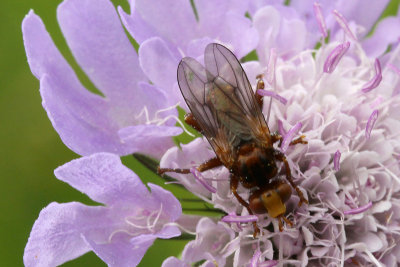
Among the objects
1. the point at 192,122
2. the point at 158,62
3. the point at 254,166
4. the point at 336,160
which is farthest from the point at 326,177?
the point at 158,62

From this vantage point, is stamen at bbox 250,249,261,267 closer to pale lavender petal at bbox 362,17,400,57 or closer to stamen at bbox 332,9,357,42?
stamen at bbox 332,9,357,42

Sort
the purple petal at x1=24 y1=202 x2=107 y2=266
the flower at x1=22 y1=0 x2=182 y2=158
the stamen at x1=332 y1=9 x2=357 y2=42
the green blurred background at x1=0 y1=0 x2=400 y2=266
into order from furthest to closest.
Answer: the green blurred background at x1=0 y1=0 x2=400 y2=266 < the stamen at x1=332 y1=9 x2=357 y2=42 < the flower at x1=22 y1=0 x2=182 y2=158 < the purple petal at x1=24 y1=202 x2=107 y2=266

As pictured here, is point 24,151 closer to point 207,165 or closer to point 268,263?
point 207,165

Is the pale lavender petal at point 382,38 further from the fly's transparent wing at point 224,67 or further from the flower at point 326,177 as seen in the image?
the fly's transparent wing at point 224,67

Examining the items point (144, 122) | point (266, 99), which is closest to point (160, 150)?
point (144, 122)

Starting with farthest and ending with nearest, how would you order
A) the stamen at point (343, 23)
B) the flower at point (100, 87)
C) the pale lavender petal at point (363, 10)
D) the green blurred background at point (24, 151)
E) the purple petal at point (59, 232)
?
the green blurred background at point (24, 151) → the pale lavender petal at point (363, 10) → the stamen at point (343, 23) → the flower at point (100, 87) → the purple petal at point (59, 232)

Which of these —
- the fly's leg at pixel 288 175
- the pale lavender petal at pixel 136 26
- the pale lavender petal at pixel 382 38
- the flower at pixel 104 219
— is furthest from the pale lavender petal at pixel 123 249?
the pale lavender petal at pixel 382 38

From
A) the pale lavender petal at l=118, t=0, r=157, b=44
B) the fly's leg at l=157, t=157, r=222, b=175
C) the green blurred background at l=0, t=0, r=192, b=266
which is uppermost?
the pale lavender petal at l=118, t=0, r=157, b=44

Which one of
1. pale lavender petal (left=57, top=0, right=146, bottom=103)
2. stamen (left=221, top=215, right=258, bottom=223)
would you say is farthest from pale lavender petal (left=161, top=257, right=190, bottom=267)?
pale lavender petal (left=57, top=0, right=146, bottom=103)
